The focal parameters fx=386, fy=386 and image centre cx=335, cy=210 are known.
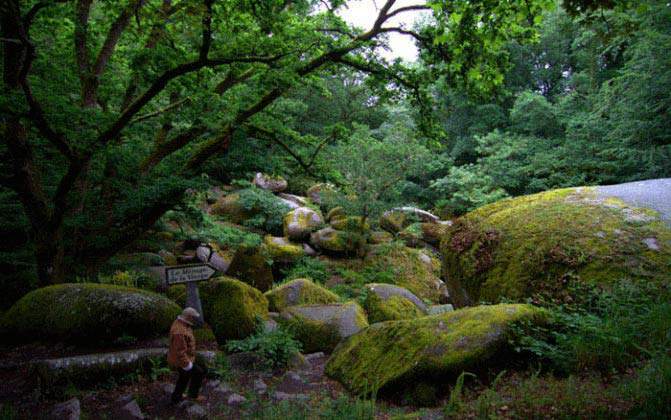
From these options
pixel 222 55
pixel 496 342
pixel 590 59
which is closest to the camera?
pixel 496 342

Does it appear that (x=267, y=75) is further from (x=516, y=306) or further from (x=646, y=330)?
(x=646, y=330)

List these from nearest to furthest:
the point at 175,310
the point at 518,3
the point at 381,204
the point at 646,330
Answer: the point at 518,3, the point at 646,330, the point at 175,310, the point at 381,204

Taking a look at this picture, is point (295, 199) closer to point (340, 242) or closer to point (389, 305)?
point (340, 242)

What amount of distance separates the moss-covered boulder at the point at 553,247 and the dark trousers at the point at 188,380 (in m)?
4.12

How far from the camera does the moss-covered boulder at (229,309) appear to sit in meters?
6.84

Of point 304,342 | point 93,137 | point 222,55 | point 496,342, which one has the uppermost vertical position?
point 222,55

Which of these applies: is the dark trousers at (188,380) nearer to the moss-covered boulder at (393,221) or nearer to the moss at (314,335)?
the moss at (314,335)

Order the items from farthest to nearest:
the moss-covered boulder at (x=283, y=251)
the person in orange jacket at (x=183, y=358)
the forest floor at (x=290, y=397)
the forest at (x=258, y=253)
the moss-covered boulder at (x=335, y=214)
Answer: the moss-covered boulder at (x=335, y=214) < the moss-covered boulder at (x=283, y=251) < the person in orange jacket at (x=183, y=358) < the forest at (x=258, y=253) < the forest floor at (x=290, y=397)

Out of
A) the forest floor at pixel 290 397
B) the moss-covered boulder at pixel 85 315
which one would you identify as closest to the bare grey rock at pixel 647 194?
the forest floor at pixel 290 397

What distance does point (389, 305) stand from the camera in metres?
9.13

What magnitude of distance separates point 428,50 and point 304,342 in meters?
5.52

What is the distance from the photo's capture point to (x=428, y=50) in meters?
5.97

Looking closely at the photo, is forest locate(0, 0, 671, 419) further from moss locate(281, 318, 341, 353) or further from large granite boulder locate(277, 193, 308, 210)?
large granite boulder locate(277, 193, 308, 210)

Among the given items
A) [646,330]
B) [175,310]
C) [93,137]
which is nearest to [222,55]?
[93,137]
